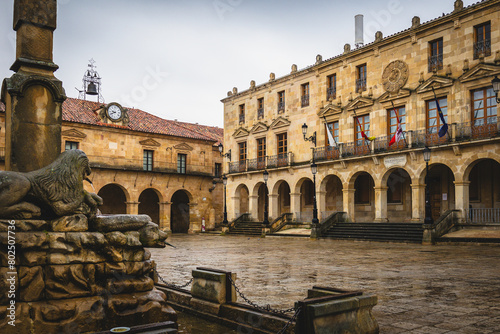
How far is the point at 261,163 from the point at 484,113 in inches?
622

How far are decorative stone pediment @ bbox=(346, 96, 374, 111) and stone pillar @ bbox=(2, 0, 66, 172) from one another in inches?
886

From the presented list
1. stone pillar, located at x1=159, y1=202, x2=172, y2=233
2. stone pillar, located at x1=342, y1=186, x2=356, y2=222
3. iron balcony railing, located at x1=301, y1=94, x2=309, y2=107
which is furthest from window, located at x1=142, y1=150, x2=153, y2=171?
stone pillar, located at x1=342, y1=186, x2=356, y2=222

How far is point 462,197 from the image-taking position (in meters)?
21.4

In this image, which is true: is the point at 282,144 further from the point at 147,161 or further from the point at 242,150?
the point at 147,161

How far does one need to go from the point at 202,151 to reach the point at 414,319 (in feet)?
112

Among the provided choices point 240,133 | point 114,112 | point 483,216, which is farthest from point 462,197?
point 114,112

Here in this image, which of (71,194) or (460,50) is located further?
(460,50)

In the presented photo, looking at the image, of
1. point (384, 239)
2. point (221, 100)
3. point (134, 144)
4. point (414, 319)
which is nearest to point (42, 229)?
point (414, 319)

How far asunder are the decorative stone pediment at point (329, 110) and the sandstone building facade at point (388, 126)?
65 millimetres

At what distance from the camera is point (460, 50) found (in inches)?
885

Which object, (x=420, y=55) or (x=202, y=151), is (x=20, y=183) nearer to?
(x=420, y=55)

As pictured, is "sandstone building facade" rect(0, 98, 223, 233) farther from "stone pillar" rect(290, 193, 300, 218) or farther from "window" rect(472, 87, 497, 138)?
"window" rect(472, 87, 497, 138)

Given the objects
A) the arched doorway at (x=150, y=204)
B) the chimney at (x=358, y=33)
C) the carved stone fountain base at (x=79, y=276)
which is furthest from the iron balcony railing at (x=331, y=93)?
the carved stone fountain base at (x=79, y=276)

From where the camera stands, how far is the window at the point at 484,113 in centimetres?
2083
